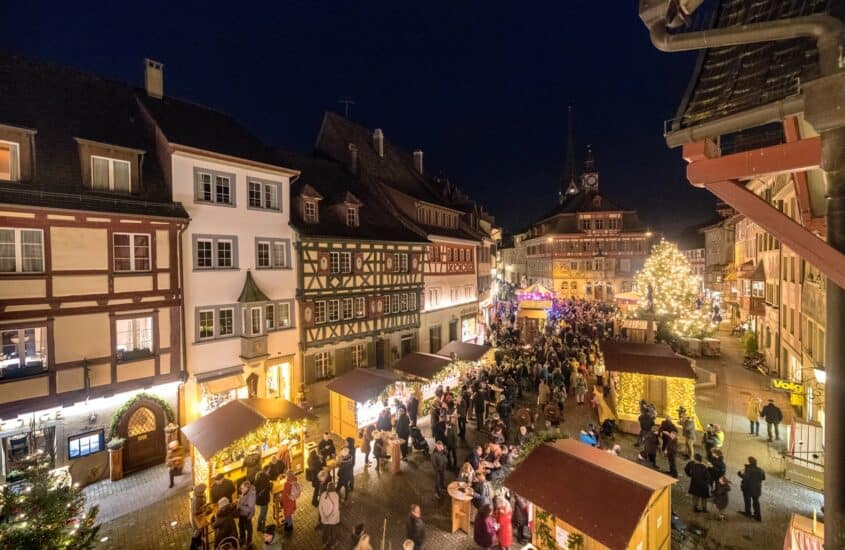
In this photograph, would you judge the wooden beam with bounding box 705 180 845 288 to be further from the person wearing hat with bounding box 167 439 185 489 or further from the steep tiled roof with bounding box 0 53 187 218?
the steep tiled roof with bounding box 0 53 187 218

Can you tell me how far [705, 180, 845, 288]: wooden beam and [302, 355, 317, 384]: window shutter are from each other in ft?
55.3

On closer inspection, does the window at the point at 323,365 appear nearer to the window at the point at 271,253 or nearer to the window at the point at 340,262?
the window at the point at 340,262

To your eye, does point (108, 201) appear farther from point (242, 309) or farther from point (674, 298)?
point (674, 298)

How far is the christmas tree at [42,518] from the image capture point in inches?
229

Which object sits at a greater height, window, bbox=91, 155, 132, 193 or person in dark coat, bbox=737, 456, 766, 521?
window, bbox=91, 155, 132, 193

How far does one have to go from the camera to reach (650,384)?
600 inches

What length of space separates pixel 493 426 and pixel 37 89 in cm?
1840

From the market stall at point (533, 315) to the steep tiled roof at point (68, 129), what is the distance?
2332 centimetres

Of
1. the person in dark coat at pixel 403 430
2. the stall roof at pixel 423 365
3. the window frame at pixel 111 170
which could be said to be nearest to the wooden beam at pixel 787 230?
the person in dark coat at pixel 403 430

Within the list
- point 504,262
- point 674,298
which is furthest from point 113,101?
point 504,262

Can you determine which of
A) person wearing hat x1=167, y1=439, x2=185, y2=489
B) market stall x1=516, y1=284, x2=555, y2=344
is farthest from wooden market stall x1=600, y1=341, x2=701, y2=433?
person wearing hat x1=167, y1=439, x2=185, y2=489

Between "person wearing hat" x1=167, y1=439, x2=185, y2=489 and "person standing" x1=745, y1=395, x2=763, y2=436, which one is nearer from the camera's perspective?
"person wearing hat" x1=167, y1=439, x2=185, y2=489

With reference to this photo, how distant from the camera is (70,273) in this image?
39.0 ft

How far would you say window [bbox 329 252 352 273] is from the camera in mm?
19734
